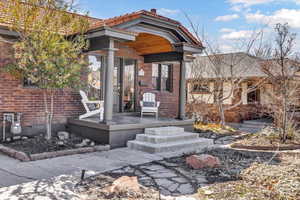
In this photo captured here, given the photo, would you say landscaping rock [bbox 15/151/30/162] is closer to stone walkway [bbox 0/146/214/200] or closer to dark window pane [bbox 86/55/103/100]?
stone walkway [bbox 0/146/214/200]

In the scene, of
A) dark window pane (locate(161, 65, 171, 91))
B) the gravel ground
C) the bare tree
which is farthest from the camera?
dark window pane (locate(161, 65, 171, 91))

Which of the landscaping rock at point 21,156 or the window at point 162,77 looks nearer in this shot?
the landscaping rock at point 21,156

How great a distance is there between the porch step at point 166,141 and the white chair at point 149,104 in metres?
1.74

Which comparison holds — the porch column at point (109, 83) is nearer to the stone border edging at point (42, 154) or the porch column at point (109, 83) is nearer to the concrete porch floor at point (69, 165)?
the stone border edging at point (42, 154)

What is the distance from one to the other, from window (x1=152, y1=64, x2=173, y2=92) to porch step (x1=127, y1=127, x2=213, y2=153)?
389 centimetres

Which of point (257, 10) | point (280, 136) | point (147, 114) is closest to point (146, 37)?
point (147, 114)

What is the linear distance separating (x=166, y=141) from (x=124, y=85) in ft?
12.1

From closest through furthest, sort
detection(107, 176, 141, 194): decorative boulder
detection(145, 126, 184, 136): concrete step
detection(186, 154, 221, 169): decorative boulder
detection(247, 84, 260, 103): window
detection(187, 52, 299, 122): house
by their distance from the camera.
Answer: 1. detection(107, 176, 141, 194): decorative boulder
2. detection(186, 154, 221, 169): decorative boulder
3. detection(145, 126, 184, 136): concrete step
4. detection(187, 52, 299, 122): house
5. detection(247, 84, 260, 103): window

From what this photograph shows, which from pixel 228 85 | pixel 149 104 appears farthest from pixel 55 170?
pixel 228 85

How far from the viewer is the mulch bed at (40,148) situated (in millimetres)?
5500

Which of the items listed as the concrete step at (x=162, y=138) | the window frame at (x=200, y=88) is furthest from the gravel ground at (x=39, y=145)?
the window frame at (x=200, y=88)

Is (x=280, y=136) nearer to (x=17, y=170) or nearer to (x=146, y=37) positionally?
(x=146, y=37)

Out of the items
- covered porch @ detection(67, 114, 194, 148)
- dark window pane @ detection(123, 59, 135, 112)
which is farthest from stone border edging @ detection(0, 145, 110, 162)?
dark window pane @ detection(123, 59, 135, 112)

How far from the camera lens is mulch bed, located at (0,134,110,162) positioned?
550 cm
